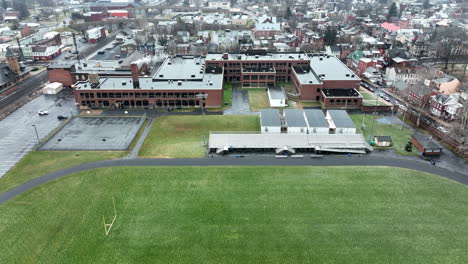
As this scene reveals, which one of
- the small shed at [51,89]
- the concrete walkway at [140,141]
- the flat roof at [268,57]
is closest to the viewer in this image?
the concrete walkway at [140,141]

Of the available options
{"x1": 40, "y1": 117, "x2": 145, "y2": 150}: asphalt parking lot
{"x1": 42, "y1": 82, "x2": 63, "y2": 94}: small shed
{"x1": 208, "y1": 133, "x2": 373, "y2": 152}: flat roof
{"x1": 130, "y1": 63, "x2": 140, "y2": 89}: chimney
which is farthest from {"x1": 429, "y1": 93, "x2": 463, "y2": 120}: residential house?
{"x1": 42, "y1": 82, "x2": 63, "y2": 94}: small shed

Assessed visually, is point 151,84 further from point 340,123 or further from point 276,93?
point 340,123

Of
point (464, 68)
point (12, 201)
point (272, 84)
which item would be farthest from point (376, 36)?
point (12, 201)

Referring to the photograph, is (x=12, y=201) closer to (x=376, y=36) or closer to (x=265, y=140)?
(x=265, y=140)

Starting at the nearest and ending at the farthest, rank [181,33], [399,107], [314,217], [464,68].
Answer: [314,217]
[399,107]
[464,68]
[181,33]

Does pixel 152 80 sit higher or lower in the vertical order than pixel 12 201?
higher

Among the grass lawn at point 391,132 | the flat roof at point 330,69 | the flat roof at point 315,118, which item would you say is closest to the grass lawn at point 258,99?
the flat roof at point 315,118

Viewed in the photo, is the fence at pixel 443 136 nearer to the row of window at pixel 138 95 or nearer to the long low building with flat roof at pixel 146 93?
the long low building with flat roof at pixel 146 93
